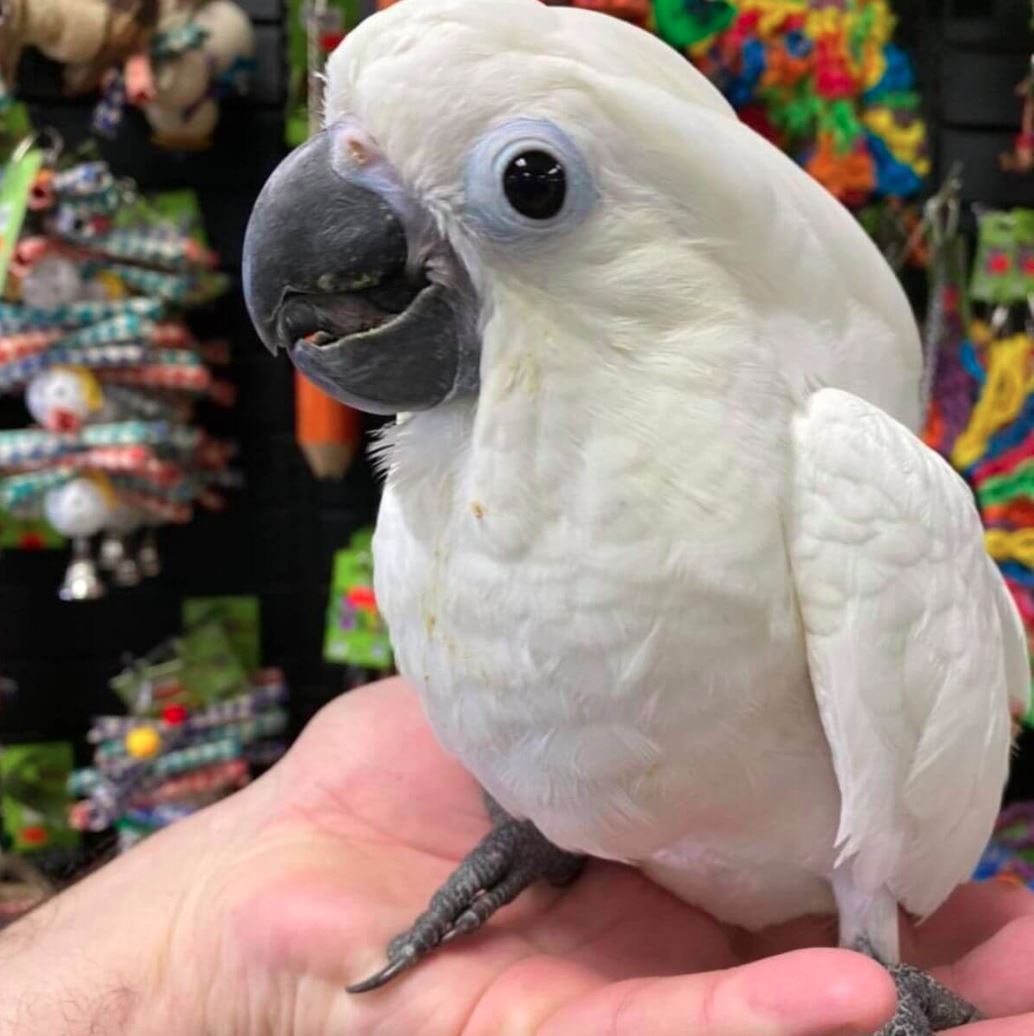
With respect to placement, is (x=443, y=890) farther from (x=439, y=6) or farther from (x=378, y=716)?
(x=439, y=6)

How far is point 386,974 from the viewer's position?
835 millimetres

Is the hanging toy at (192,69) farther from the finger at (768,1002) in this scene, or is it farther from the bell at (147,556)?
the finger at (768,1002)

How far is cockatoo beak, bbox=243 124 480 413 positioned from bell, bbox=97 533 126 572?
1.02 m

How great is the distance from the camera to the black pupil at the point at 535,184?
602 millimetres

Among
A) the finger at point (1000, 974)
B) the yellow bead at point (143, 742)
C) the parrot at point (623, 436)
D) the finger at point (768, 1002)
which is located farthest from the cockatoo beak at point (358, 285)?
the yellow bead at point (143, 742)

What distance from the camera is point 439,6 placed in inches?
24.5

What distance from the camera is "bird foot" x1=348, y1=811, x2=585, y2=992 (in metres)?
0.86

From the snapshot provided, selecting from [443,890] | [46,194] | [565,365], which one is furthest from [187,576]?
[565,365]

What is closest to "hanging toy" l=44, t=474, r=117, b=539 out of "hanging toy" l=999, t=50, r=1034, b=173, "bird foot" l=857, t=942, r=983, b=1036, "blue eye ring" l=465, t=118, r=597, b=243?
"blue eye ring" l=465, t=118, r=597, b=243

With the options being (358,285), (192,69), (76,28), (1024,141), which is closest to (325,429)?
(192,69)

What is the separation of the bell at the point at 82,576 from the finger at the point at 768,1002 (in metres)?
1.12

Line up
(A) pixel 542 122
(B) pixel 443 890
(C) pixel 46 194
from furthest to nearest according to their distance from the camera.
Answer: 1. (C) pixel 46 194
2. (B) pixel 443 890
3. (A) pixel 542 122

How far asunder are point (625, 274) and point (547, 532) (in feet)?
0.56

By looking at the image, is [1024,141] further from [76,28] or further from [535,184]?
[76,28]
